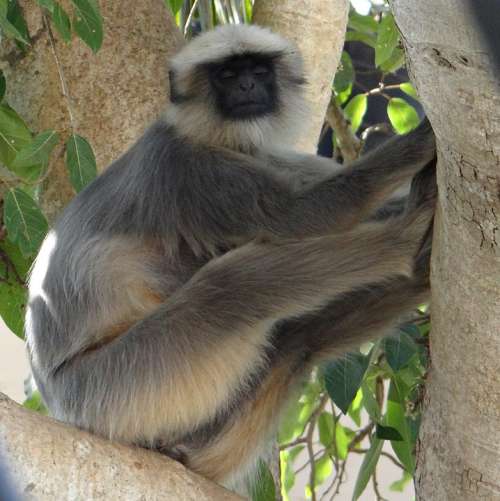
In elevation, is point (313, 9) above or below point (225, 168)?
above

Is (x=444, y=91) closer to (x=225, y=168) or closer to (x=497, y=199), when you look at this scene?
(x=497, y=199)

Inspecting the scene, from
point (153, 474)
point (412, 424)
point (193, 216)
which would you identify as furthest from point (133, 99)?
point (153, 474)

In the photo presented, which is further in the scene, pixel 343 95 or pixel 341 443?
pixel 343 95

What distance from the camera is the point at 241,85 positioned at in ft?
11.4

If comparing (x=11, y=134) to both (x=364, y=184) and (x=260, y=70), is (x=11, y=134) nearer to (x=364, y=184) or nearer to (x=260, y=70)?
(x=260, y=70)

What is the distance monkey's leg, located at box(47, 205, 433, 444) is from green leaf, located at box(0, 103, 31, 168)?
2.31 feet

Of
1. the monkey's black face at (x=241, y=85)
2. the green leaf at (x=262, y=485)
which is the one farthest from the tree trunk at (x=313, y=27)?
the green leaf at (x=262, y=485)

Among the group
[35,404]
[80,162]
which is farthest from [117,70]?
[35,404]

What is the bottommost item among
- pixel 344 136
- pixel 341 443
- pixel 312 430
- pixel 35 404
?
pixel 341 443

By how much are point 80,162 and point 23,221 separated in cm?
25

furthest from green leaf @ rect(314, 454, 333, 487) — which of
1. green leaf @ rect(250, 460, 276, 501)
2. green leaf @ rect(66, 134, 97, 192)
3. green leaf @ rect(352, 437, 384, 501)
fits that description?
green leaf @ rect(66, 134, 97, 192)

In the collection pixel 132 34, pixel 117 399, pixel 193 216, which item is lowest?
pixel 117 399

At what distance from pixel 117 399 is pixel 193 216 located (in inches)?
23.4

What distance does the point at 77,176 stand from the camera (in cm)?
315
